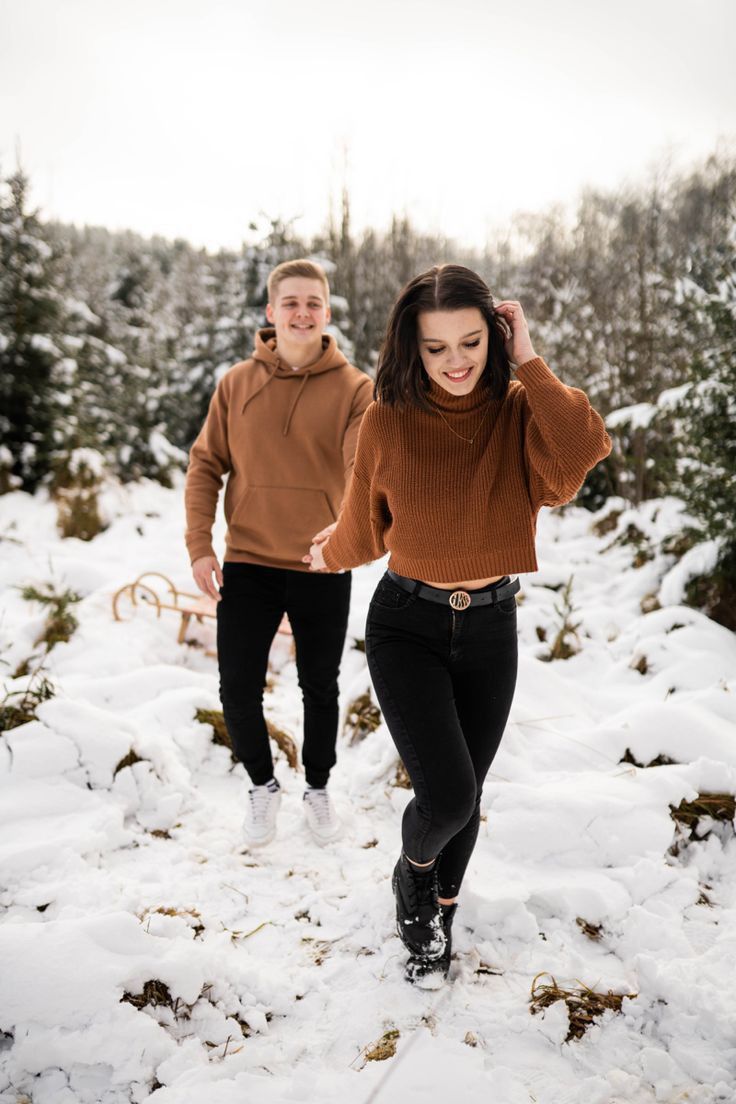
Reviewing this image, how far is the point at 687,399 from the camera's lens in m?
4.46

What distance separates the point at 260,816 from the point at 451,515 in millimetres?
1713

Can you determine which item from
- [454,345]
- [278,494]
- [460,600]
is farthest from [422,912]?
[454,345]

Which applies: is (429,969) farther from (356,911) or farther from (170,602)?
(170,602)

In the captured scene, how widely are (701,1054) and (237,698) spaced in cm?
184

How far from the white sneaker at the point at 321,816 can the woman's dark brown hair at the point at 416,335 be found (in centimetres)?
184

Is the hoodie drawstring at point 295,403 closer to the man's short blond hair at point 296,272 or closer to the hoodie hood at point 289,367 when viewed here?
the hoodie hood at point 289,367

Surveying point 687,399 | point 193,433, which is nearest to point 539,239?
point 193,433

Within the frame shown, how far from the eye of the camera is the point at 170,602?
5.59 metres

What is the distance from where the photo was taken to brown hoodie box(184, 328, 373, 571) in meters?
2.57

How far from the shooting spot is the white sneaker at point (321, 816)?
280cm

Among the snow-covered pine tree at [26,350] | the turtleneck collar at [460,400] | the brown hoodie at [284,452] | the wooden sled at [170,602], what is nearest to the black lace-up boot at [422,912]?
the brown hoodie at [284,452]

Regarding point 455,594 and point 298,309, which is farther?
point 298,309

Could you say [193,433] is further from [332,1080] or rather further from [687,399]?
[332,1080]

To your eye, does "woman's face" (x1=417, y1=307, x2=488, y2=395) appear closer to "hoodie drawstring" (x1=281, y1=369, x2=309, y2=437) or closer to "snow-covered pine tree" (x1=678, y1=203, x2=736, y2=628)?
"hoodie drawstring" (x1=281, y1=369, x2=309, y2=437)
